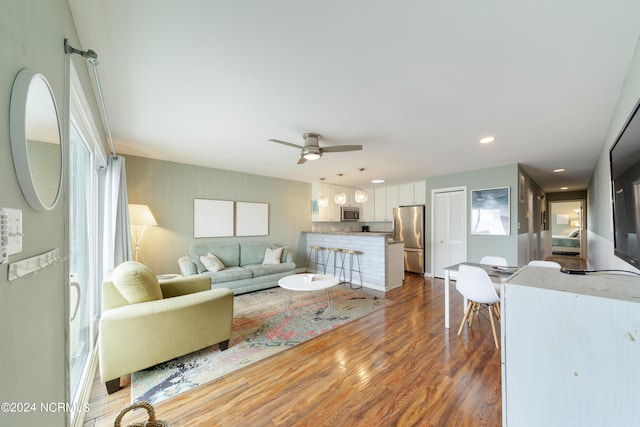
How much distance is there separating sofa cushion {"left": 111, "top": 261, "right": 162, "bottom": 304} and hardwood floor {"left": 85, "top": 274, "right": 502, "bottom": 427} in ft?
2.32

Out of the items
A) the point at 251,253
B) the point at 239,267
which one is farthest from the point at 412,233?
the point at 239,267

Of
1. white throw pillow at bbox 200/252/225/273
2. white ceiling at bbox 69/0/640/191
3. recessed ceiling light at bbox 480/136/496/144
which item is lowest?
white throw pillow at bbox 200/252/225/273

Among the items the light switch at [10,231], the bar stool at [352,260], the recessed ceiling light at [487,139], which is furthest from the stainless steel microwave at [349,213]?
the light switch at [10,231]

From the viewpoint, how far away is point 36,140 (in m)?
0.85

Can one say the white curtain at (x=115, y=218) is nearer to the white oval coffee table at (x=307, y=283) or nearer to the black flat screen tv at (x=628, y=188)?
the white oval coffee table at (x=307, y=283)

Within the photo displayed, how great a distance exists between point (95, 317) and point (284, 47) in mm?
3410

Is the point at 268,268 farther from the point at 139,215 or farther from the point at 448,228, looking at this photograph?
the point at 448,228

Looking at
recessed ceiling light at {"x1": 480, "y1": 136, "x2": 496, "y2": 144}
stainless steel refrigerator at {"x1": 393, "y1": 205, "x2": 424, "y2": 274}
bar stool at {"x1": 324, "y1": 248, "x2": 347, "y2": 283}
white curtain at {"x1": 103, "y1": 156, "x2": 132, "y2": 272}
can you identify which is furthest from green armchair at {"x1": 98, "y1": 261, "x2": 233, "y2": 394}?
stainless steel refrigerator at {"x1": 393, "y1": 205, "x2": 424, "y2": 274}

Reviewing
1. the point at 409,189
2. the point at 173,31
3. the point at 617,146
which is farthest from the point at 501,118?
the point at 409,189

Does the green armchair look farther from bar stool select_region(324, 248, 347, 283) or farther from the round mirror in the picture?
bar stool select_region(324, 248, 347, 283)

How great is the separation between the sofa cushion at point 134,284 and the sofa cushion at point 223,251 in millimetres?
2401

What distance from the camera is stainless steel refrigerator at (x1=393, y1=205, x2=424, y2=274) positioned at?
5.93 m

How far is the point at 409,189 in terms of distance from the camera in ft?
21.1

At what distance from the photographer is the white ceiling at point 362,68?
4.33 ft
